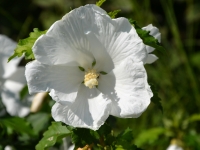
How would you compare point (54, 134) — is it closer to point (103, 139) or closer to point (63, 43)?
point (103, 139)

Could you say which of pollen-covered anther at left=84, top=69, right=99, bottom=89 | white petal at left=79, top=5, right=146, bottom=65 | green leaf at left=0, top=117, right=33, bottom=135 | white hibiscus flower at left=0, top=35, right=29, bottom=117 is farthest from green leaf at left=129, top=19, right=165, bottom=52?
white hibiscus flower at left=0, top=35, right=29, bottom=117

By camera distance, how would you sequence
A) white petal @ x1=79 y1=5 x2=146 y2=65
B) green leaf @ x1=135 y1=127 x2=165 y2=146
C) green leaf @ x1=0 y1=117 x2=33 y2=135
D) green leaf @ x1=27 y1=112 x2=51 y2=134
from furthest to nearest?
green leaf @ x1=135 y1=127 x2=165 y2=146 < green leaf @ x1=27 y1=112 x2=51 y2=134 < green leaf @ x1=0 y1=117 x2=33 y2=135 < white petal @ x1=79 y1=5 x2=146 y2=65

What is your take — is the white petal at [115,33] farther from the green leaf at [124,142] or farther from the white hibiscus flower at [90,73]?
the green leaf at [124,142]

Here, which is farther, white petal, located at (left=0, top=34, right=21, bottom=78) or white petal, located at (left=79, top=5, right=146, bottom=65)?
white petal, located at (left=0, top=34, right=21, bottom=78)

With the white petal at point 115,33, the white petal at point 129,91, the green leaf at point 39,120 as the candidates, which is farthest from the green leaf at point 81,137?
the green leaf at point 39,120

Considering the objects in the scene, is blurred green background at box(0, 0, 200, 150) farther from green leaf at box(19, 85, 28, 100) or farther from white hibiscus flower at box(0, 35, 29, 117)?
green leaf at box(19, 85, 28, 100)

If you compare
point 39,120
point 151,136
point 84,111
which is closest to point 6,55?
point 39,120
